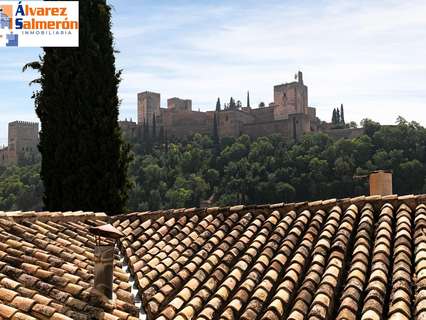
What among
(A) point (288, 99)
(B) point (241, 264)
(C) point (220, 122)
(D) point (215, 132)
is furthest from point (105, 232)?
(A) point (288, 99)

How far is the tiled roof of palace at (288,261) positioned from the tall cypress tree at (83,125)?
18.9 ft

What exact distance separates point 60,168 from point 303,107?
317 feet

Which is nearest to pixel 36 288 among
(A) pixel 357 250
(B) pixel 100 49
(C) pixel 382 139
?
(A) pixel 357 250

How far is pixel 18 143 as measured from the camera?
4279 inches

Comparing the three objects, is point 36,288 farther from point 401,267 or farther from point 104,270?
point 401,267

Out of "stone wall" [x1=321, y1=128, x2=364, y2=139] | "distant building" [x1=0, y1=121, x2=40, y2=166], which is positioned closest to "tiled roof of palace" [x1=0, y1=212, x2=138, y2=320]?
"stone wall" [x1=321, y1=128, x2=364, y2=139]

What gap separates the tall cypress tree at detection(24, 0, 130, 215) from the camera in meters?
15.1

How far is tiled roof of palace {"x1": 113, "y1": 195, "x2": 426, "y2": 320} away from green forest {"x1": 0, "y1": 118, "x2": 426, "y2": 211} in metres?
51.4

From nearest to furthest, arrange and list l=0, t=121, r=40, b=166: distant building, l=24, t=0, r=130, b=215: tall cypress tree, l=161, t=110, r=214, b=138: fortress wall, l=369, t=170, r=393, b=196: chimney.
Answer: l=369, t=170, r=393, b=196: chimney, l=24, t=0, r=130, b=215: tall cypress tree, l=161, t=110, r=214, b=138: fortress wall, l=0, t=121, r=40, b=166: distant building

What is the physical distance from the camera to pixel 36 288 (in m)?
6.55

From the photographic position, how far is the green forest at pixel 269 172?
6538 centimetres

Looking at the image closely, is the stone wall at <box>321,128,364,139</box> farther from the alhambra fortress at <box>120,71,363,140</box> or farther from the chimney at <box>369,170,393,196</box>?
the chimney at <box>369,170,393,196</box>

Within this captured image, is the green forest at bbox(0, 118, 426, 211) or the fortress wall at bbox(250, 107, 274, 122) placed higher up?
the fortress wall at bbox(250, 107, 274, 122)

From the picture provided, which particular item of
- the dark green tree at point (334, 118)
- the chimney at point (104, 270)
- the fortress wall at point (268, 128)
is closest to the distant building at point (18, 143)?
the fortress wall at point (268, 128)
